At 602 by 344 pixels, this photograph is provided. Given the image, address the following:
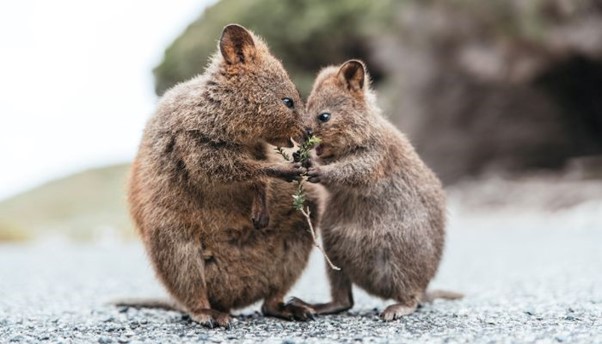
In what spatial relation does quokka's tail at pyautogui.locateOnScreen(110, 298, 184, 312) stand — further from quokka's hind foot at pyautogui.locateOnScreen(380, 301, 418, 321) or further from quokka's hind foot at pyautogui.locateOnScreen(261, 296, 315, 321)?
quokka's hind foot at pyautogui.locateOnScreen(380, 301, 418, 321)

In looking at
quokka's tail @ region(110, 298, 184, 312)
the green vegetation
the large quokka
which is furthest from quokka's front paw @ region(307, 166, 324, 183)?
the green vegetation

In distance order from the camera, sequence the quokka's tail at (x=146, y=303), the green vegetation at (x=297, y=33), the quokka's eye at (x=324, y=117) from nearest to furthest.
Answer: the quokka's eye at (x=324, y=117)
the quokka's tail at (x=146, y=303)
the green vegetation at (x=297, y=33)

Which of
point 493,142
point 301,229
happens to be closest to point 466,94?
point 493,142

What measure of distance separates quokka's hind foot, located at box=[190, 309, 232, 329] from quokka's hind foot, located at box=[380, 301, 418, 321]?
4.44 ft

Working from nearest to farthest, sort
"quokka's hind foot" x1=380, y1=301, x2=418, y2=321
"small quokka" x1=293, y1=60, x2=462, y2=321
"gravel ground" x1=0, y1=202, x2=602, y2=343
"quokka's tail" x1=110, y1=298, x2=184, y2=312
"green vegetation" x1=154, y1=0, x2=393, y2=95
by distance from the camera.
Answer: "gravel ground" x1=0, y1=202, x2=602, y2=343 → "quokka's hind foot" x1=380, y1=301, x2=418, y2=321 → "small quokka" x1=293, y1=60, x2=462, y2=321 → "quokka's tail" x1=110, y1=298, x2=184, y2=312 → "green vegetation" x1=154, y1=0, x2=393, y2=95

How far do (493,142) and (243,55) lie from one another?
22870 mm

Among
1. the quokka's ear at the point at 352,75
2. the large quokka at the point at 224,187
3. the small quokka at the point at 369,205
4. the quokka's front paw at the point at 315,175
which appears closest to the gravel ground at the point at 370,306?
the small quokka at the point at 369,205

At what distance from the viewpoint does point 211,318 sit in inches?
259

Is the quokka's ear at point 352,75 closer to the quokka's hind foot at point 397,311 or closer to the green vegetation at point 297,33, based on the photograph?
the quokka's hind foot at point 397,311

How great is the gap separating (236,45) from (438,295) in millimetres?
3298

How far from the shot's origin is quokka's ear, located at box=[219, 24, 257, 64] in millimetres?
6840

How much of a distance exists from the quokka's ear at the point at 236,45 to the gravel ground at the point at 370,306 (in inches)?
87.4

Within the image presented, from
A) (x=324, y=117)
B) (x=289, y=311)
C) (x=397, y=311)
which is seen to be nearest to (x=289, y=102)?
(x=324, y=117)

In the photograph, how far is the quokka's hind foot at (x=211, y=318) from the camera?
652cm
